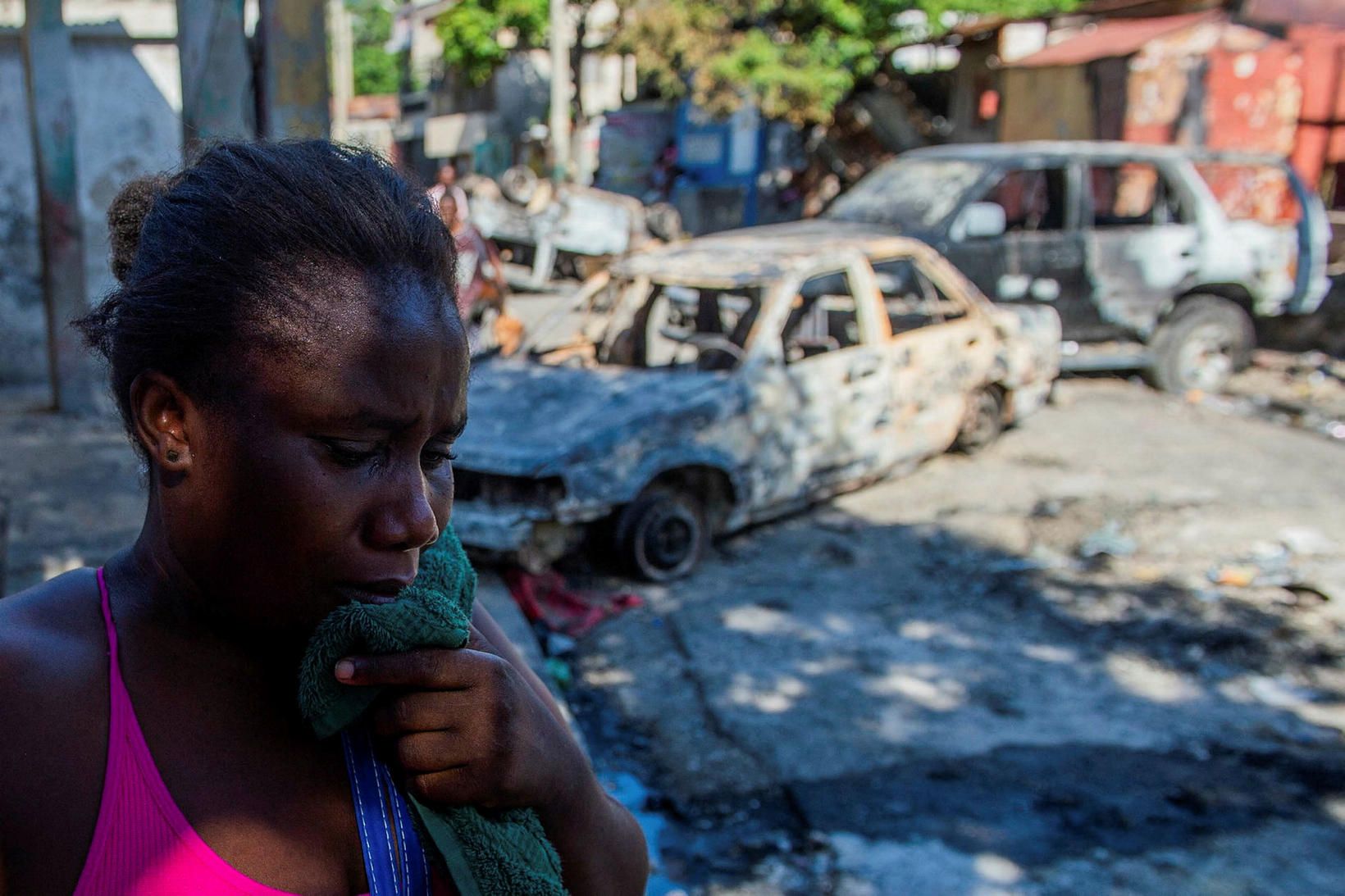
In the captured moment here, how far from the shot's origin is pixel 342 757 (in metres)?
1.19

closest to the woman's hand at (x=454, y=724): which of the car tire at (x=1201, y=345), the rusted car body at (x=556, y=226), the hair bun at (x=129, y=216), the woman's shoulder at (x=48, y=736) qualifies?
the woman's shoulder at (x=48, y=736)

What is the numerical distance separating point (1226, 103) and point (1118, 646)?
10260 millimetres

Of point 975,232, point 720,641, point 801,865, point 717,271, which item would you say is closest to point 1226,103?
point 975,232

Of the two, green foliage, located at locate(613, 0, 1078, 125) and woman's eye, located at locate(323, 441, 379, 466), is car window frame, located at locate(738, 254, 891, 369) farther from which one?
green foliage, located at locate(613, 0, 1078, 125)

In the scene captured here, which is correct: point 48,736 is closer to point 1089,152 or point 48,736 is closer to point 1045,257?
point 1045,257

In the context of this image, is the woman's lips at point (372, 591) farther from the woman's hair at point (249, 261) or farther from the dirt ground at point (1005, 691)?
the dirt ground at point (1005, 691)

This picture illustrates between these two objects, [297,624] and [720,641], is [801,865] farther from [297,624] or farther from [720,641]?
[297,624]

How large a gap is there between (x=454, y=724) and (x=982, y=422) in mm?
6843

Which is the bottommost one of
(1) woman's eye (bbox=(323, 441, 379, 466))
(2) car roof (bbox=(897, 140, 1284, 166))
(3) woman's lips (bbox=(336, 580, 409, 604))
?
(3) woman's lips (bbox=(336, 580, 409, 604))

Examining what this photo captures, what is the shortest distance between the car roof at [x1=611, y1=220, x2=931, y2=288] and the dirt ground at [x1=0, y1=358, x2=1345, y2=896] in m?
1.35

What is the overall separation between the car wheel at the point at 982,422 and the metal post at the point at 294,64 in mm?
4865

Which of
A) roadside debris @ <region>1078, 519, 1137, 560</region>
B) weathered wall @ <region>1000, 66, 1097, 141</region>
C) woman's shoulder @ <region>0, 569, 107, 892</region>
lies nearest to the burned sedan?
roadside debris @ <region>1078, 519, 1137, 560</region>

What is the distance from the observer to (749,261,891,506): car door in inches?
238

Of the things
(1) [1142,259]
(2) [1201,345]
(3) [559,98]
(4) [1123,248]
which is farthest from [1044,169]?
(3) [559,98]
